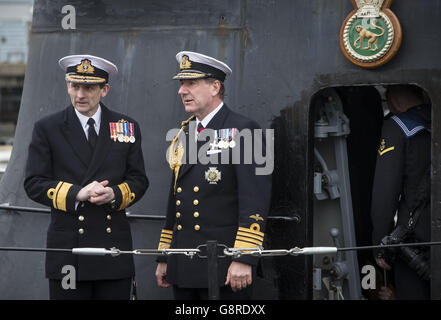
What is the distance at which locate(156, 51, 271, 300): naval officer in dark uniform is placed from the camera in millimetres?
4621

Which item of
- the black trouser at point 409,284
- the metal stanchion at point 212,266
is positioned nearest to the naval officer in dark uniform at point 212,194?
the metal stanchion at point 212,266

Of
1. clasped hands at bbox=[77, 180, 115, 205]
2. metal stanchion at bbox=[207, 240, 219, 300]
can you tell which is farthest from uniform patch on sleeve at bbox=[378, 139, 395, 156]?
clasped hands at bbox=[77, 180, 115, 205]

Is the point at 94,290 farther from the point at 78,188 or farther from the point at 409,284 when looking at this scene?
the point at 409,284

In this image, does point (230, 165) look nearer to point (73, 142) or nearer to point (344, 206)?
point (73, 142)

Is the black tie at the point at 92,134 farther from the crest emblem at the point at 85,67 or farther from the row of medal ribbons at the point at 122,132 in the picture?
the crest emblem at the point at 85,67

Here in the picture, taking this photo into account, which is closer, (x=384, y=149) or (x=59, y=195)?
(x=59, y=195)

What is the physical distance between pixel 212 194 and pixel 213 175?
11cm

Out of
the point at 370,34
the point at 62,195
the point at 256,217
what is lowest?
the point at 256,217

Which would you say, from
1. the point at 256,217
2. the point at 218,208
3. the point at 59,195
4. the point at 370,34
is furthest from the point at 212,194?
the point at 370,34

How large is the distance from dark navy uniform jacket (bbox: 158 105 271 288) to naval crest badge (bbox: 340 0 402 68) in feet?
2.75

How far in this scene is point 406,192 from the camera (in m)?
5.17

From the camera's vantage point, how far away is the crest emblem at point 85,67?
495cm
